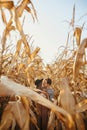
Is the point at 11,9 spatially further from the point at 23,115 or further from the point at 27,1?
the point at 23,115

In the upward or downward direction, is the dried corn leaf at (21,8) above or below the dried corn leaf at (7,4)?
above

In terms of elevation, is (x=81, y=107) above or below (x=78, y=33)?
below

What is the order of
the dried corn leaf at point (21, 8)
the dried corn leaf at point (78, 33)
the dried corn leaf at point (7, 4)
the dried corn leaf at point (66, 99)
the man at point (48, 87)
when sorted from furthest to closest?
the man at point (48, 87) → the dried corn leaf at point (78, 33) → the dried corn leaf at point (21, 8) → the dried corn leaf at point (7, 4) → the dried corn leaf at point (66, 99)

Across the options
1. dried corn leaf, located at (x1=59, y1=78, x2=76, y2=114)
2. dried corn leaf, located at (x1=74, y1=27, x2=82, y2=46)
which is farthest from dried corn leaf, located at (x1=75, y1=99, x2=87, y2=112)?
dried corn leaf, located at (x1=74, y1=27, x2=82, y2=46)

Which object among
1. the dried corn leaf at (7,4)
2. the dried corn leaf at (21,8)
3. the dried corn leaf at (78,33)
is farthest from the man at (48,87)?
the dried corn leaf at (7,4)

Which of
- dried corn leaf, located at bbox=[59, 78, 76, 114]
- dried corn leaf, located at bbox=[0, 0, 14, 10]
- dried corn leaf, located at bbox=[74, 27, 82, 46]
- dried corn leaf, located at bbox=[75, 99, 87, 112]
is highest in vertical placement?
dried corn leaf, located at bbox=[0, 0, 14, 10]

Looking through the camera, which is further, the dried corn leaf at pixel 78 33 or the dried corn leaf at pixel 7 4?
the dried corn leaf at pixel 78 33

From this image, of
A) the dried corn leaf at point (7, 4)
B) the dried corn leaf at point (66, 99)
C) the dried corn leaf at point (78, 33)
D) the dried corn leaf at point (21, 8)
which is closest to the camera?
the dried corn leaf at point (66, 99)

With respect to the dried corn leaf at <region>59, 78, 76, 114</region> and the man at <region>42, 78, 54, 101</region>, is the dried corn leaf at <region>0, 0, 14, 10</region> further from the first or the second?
the man at <region>42, 78, 54, 101</region>

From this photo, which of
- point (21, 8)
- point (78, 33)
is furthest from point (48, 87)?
point (21, 8)

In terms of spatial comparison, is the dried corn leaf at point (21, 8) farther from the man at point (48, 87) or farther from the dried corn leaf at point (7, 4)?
the man at point (48, 87)

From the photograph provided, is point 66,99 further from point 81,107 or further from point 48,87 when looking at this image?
point 48,87

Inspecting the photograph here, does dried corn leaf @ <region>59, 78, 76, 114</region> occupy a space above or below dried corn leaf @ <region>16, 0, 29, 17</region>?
below

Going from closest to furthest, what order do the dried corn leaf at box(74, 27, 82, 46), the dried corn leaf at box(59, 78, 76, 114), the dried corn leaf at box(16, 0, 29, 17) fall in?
the dried corn leaf at box(59, 78, 76, 114), the dried corn leaf at box(16, 0, 29, 17), the dried corn leaf at box(74, 27, 82, 46)
